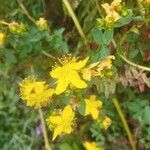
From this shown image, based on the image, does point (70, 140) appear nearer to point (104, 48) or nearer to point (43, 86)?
point (43, 86)

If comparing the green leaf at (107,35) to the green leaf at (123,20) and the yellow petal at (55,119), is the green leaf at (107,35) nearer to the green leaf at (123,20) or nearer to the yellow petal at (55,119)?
the green leaf at (123,20)

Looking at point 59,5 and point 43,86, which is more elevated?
point 59,5

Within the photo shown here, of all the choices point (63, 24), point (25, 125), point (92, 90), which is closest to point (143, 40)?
point (92, 90)

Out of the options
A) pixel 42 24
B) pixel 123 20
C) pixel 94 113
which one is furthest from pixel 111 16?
pixel 94 113

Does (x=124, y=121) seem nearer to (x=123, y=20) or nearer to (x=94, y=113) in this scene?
(x=94, y=113)

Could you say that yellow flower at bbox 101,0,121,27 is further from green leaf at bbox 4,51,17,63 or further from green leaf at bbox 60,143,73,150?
green leaf at bbox 60,143,73,150

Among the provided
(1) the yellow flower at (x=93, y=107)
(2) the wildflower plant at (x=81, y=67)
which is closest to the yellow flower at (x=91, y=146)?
(2) the wildflower plant at (x=81, y=67)
